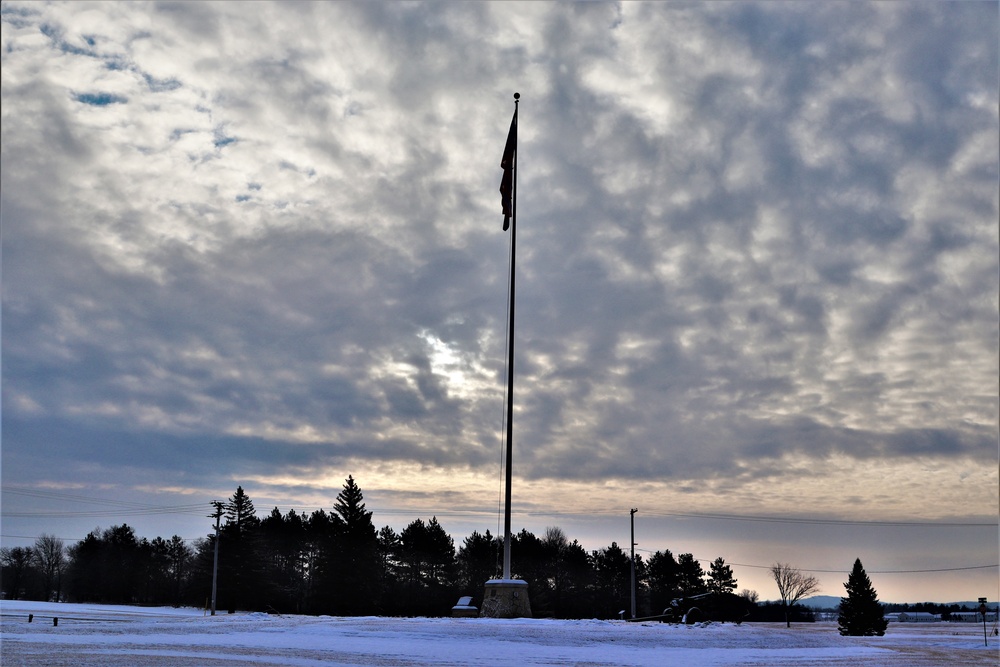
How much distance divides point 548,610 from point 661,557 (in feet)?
82.9

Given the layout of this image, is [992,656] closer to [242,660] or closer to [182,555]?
[242,660]

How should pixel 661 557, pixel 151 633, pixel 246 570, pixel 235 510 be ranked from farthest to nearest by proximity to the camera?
pixel 661 557, pixel 235 510, pixel 246 570, pixel 151 633

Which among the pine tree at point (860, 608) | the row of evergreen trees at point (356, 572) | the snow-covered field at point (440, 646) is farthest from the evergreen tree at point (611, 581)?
the snow-covered field at point (440, 646)

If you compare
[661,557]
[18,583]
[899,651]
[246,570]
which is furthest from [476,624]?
[18,583]

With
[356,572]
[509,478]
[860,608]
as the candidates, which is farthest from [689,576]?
[509,478]

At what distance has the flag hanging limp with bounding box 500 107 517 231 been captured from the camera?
38.0m

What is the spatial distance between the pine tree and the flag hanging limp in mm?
65696

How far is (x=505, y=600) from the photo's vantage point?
32812 millimetres

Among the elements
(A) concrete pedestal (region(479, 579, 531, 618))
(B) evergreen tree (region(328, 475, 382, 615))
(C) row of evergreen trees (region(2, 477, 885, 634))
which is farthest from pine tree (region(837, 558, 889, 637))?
(A) concrete pedestal (region(479, 579, 531, 618))

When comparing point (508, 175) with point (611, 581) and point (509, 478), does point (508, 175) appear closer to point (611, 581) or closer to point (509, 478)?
point (509, 478)

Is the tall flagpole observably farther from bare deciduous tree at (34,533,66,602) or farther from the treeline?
bare deciduous tree at (34,533,66,602)

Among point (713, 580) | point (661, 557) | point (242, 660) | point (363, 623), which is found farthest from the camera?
point (713, 580)

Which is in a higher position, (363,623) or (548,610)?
(363,623)

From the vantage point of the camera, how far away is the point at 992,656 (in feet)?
99.7
